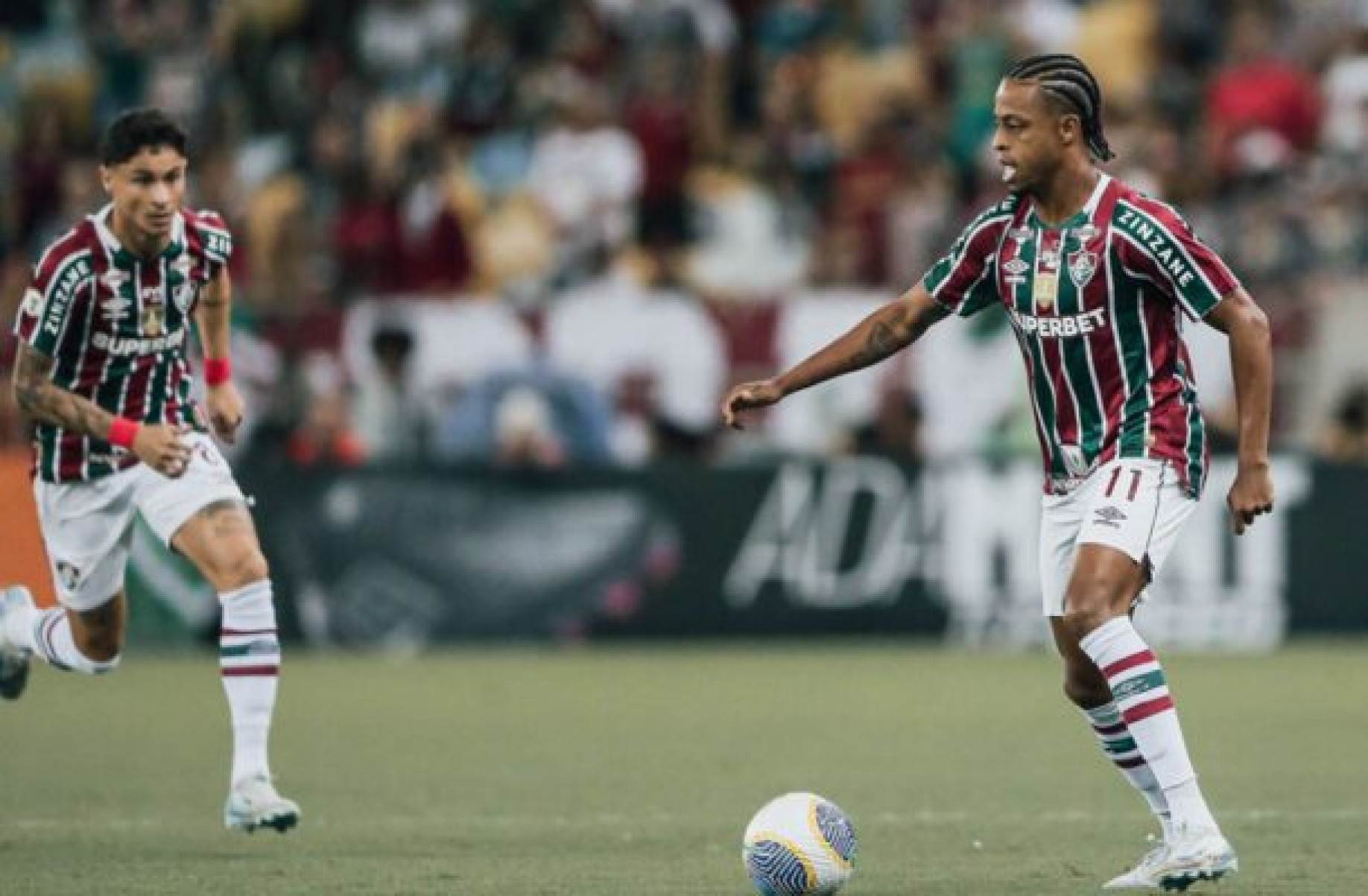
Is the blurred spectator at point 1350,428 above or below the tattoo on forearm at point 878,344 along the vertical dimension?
below

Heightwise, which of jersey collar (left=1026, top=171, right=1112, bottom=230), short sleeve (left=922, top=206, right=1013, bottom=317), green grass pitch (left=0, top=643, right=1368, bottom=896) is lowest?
green grass pitch (left=0, top=643, right=1368, bottom=896)

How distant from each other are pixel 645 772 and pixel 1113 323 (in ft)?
13.7

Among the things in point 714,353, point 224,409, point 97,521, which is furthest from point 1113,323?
point 714,353

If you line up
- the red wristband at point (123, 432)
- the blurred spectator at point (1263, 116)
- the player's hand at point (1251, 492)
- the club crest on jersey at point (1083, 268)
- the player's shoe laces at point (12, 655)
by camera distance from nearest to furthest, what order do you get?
the player's hand at point (1251, 492), the club crest on jersey at point (1083, 268), the red wristband at point (123, 432), the player's shoe laces at point (12, 655), the blurred spectator at point (1263, 116)

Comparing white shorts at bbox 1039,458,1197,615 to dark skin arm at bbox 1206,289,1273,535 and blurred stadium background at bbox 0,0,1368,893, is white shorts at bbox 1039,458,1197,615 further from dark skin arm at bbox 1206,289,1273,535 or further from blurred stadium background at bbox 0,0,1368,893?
blurred stadium background at bbox 0,0,1368,893

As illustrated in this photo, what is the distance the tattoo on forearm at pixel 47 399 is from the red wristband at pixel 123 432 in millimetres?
108

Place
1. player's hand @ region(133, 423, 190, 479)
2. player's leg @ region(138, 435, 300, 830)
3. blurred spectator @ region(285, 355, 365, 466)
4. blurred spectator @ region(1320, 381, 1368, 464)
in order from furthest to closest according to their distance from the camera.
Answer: blurred spectator @ region(285, 355, 365, 466)
blurred spectator @ region(1320, 381, 1368, 464)
player's hand @ region(133, 423, 190, 479)
player's leg @ region(138, 435, 300, 830)

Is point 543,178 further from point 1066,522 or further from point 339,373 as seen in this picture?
point 1066,522

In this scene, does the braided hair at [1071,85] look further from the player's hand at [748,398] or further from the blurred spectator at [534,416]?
the blurred spectator at [534,416]

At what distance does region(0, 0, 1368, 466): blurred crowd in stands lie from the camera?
19203mm

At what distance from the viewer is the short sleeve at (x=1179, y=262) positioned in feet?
27.2

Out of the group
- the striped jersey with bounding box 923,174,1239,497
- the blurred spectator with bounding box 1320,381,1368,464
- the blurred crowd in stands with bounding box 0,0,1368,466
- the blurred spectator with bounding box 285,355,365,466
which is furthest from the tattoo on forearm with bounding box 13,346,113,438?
the blurred spectator with bounding box 1320,381,1368,464

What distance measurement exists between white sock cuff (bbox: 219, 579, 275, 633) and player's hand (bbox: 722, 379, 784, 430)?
1.85 meters

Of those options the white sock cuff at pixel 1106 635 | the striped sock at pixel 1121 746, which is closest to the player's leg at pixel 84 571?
the striped sock at pixel 1121 746
